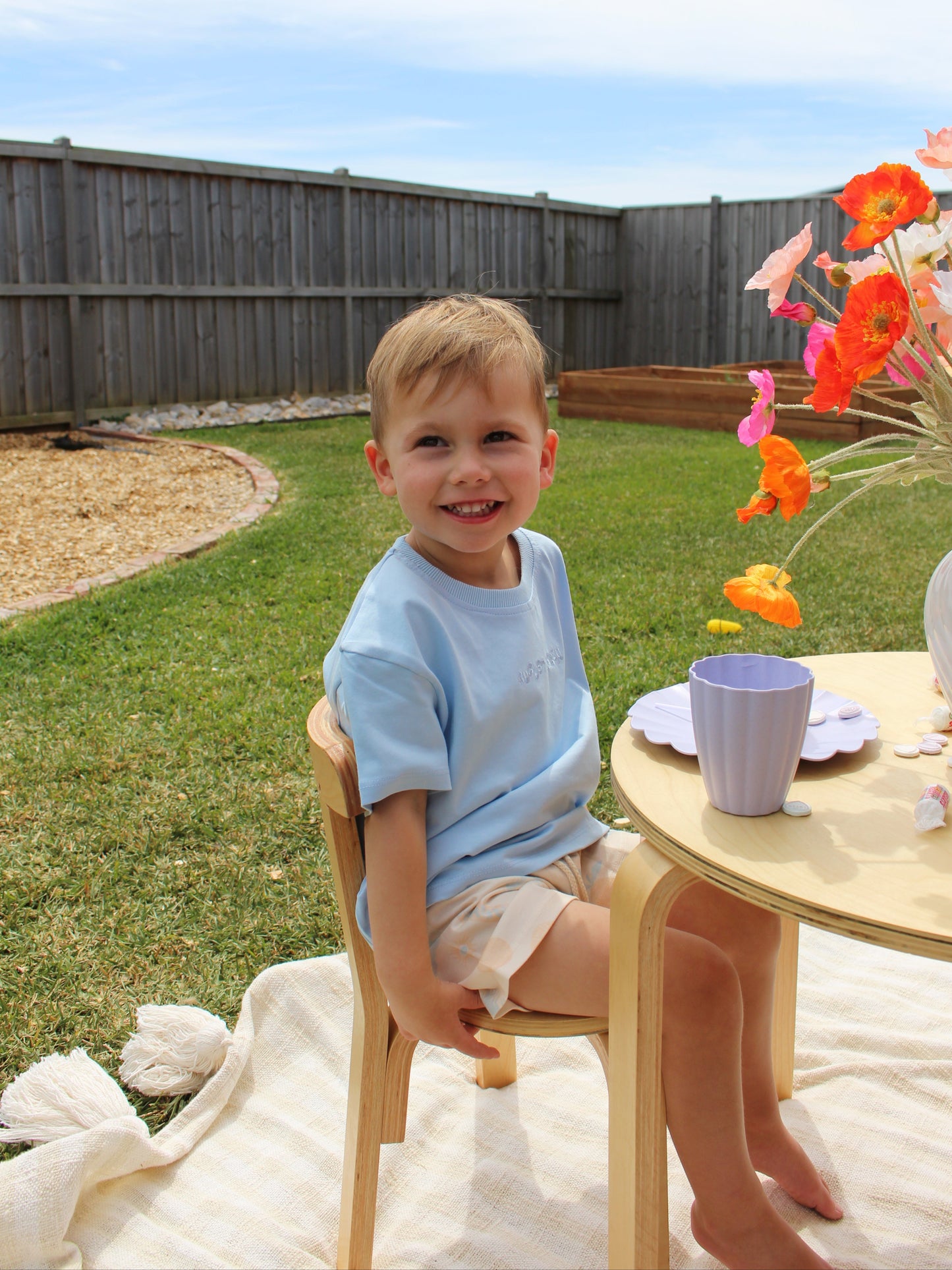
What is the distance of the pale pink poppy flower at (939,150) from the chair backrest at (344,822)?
898mm

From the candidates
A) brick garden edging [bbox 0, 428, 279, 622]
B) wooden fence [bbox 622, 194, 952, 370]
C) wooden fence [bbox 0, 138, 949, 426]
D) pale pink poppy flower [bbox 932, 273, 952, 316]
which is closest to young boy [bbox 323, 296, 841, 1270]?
pale pink poppy flower [bbox 932, 273, 952, 316]

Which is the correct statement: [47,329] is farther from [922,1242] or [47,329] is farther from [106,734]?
[922,1242]

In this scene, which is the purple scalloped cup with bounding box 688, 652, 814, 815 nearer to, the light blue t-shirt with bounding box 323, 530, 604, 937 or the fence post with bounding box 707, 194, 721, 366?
the light blue t-shirt with bounding box 323, 530, 604, 937

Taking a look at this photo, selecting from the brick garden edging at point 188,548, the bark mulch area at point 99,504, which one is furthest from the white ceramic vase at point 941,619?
the bark mulch area at point 99,504

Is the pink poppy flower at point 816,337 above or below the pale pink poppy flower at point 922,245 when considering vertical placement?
below

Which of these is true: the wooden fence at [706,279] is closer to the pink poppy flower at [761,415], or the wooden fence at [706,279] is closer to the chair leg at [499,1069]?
the chair leg at [499,1069]

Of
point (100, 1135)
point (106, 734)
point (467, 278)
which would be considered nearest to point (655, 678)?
point (106, 734)

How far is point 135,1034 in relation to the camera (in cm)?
190

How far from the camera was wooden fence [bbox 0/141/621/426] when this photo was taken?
838 cm

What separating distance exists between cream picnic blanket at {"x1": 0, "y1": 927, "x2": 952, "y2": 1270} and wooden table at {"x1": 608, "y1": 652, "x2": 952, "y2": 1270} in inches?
17.4

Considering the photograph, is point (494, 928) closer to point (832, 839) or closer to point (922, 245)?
point (832, 839)

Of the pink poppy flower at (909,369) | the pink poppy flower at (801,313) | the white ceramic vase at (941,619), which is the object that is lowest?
the white ceramic vase at (941,619)

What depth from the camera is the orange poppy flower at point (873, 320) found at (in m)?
1.06

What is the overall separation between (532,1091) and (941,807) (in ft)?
3.24
